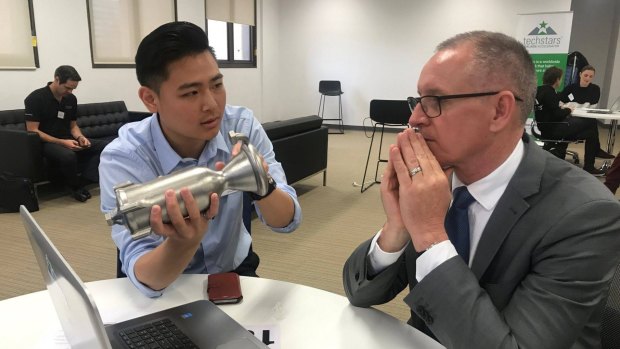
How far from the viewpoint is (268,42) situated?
32.4ft

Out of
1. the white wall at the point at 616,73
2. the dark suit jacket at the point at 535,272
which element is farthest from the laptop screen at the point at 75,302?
the white wall at the point at 616,73

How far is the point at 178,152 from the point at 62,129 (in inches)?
158

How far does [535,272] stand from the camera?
3.28ft

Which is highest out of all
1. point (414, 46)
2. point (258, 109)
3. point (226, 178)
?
point (414, 46)

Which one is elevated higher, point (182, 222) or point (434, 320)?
point (182, 222)

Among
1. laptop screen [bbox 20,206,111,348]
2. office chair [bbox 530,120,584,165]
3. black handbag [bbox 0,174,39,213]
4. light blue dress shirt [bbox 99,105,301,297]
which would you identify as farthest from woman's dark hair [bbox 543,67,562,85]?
laptop screen [bbox 20,206,111,348]

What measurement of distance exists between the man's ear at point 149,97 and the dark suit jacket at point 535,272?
99 centimetres

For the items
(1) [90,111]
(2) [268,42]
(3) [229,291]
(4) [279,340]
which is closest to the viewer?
(4) [279,340]

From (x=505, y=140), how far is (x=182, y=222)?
77cm

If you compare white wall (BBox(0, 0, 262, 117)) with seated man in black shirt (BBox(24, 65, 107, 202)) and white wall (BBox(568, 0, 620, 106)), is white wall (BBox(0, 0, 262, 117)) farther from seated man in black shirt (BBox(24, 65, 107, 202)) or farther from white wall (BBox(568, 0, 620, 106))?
white wall (BBox(568, 0, 620, 106))

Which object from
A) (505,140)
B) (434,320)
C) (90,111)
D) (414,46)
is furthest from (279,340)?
(414,46)

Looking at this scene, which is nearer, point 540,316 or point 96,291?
point 540,316

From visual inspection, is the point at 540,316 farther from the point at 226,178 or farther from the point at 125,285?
the point at 125,285

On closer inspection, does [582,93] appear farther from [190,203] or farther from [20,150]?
[190,203]
